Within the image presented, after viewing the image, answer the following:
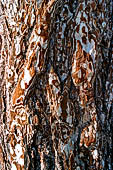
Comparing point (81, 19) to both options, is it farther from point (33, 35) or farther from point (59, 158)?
point (59, 158)

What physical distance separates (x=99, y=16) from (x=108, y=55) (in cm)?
25

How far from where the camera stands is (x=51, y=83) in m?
1.67

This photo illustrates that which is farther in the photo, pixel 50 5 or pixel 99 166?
pixel 99 166

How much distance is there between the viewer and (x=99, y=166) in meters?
1.76

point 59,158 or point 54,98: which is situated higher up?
point 54,98

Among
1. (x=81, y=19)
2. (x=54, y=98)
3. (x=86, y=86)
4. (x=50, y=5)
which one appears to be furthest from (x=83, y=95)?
(x=50, y=5)

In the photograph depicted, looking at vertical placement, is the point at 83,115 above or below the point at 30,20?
below

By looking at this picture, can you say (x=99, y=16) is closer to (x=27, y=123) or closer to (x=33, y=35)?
(x=33, y=35)

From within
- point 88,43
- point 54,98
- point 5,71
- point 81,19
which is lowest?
point 54,98

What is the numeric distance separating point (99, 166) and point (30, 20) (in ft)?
3.21

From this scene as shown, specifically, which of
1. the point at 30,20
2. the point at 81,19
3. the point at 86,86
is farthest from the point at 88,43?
the point at 30,20

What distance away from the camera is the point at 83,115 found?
5.62 ft

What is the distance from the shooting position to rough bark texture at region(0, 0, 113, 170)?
1641mm

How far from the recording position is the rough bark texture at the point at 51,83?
5.38 feet
